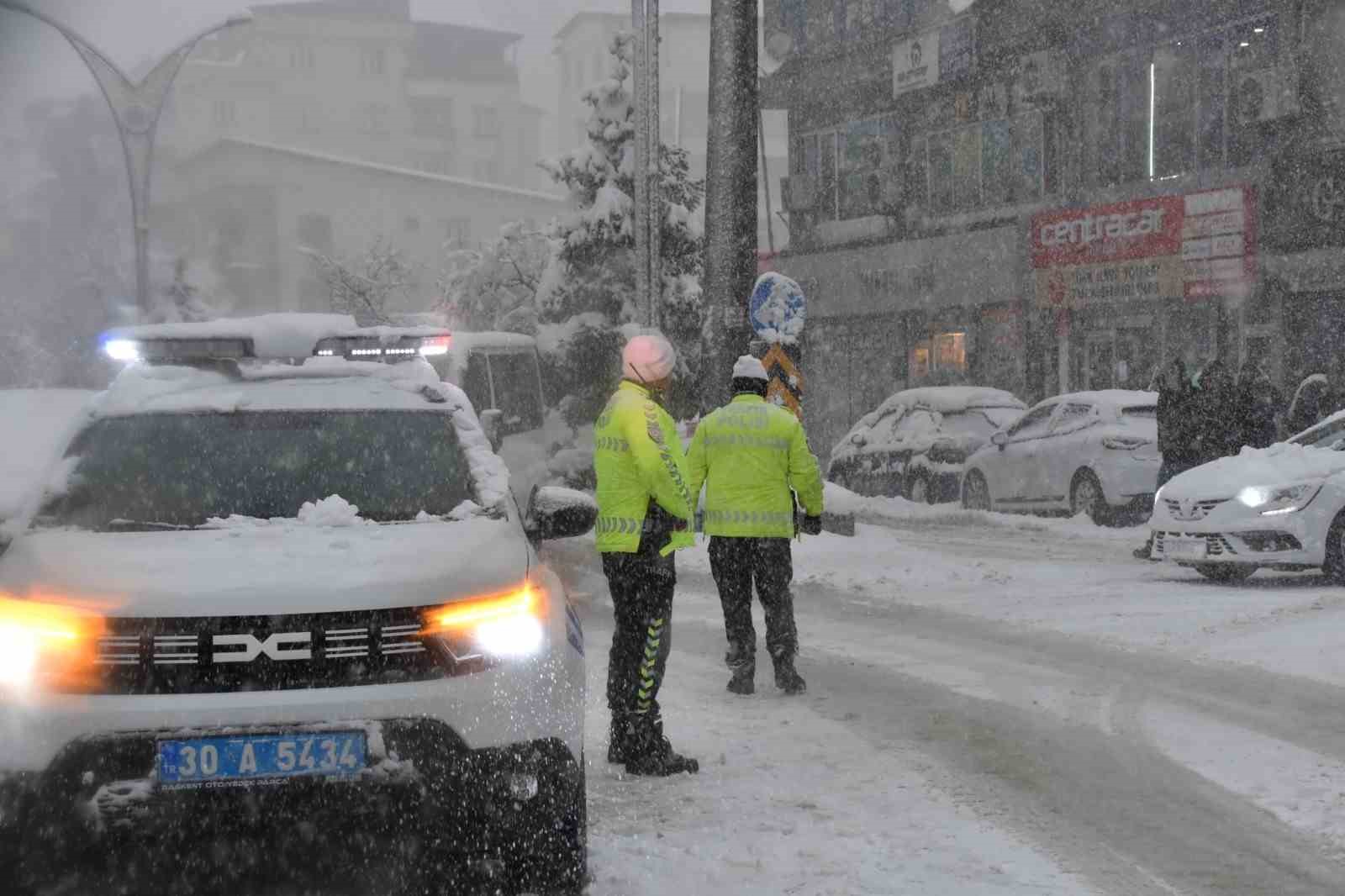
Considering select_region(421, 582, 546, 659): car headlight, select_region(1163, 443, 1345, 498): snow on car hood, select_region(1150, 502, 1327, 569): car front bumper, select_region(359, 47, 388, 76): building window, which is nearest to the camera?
select_region(421, 582, 546, 659): car headlight

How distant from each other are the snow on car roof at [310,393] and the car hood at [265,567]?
59 cm

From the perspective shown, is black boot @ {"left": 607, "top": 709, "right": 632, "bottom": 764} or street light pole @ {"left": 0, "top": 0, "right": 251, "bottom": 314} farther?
street light pole @ {"left": 0, "top": 0, "right": 251, "bottom": 314}

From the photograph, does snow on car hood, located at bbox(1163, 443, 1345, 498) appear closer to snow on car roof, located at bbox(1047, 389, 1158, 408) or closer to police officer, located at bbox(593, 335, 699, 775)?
snow on car roof, located at bbox(1047, 389, 1158, 408)

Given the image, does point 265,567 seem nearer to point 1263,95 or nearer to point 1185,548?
point 1185,548

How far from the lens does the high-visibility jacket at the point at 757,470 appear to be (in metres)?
8.80

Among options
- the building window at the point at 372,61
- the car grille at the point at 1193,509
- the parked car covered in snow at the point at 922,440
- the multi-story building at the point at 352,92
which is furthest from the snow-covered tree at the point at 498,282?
the building window at the point at 372,61

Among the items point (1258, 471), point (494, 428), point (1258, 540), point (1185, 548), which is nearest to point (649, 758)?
point (1258, 540)

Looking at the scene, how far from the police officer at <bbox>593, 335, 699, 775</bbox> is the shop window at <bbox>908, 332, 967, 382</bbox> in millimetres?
27720

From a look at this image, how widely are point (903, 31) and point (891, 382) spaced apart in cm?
710

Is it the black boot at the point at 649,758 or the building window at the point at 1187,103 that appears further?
the building window at the point at 1187,103

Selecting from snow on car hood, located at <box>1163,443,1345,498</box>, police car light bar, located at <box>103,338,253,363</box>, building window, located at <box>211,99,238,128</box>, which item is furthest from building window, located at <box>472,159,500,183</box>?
police car light bar, located at <box>103,338,253,363</box>

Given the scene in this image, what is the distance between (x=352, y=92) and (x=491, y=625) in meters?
88.4

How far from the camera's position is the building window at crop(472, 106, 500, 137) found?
299 feet

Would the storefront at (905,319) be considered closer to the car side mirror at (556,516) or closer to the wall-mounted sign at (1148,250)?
the wall-mounted sign at (1148,250)
